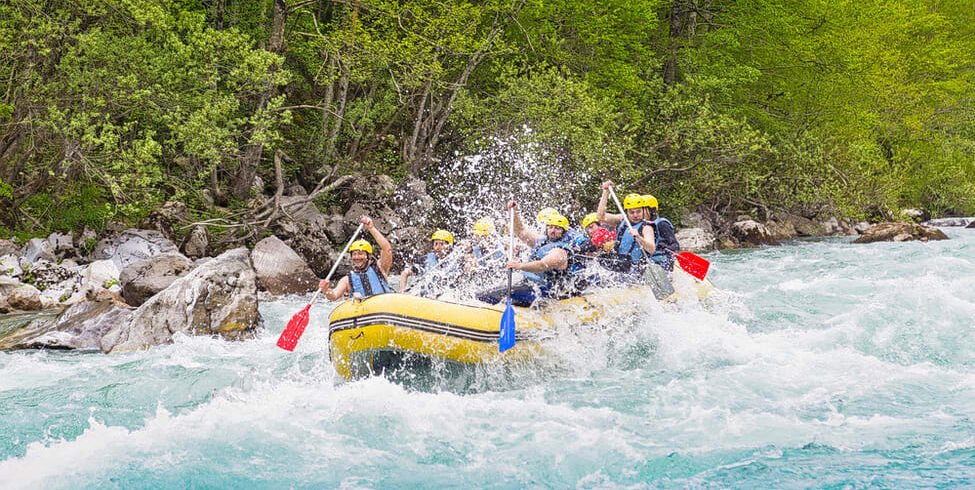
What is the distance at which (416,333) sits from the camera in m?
6.69

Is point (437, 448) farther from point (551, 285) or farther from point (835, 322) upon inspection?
point (835, 322)

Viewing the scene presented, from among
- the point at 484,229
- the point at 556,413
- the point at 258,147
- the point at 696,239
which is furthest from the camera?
the point at 696,239

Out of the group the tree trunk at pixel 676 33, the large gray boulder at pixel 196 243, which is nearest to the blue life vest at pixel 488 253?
the large gray boulder at pixel 196 243

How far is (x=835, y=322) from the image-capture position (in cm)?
950

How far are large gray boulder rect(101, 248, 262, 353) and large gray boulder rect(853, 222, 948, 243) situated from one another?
604 inches

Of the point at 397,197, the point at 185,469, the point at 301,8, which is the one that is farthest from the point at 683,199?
the point at 185,469

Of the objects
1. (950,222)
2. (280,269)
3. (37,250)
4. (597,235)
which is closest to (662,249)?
(597,235)

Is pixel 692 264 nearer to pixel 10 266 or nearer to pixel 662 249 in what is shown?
pixel 662 249

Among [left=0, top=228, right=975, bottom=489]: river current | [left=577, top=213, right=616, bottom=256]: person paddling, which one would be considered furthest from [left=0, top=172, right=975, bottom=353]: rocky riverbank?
[left=577, top=213, right=616, bottom=256]: person paddling

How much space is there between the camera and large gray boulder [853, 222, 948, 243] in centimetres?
1966

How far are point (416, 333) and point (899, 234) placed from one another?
16541mm

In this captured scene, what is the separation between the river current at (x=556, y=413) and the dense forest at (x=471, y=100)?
4943mm

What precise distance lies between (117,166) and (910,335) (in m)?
9.86

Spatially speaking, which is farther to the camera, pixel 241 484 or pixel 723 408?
pixel 723 408
